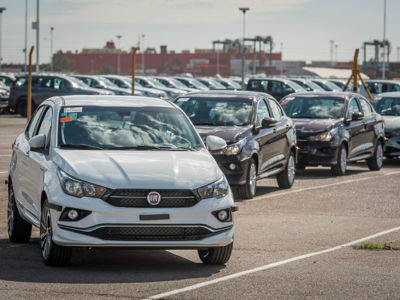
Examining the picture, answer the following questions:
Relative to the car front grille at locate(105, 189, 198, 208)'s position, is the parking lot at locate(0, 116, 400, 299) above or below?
below

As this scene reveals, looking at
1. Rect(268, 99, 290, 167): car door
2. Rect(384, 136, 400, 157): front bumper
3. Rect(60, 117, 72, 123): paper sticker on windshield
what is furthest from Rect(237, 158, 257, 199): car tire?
Rect(384, 136, 400, 157): front bumper

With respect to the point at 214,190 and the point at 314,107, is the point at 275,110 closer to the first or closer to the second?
the point at 314,107

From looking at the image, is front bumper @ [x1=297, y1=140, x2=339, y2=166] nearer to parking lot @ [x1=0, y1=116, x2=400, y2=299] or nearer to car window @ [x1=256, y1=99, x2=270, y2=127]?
car window @ [x1=256, y1=99, x2=270, y2=127]

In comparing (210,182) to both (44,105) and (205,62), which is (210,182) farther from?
(205,62)

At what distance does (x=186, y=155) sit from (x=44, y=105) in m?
2.12

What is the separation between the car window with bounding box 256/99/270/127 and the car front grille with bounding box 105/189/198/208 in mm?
8648

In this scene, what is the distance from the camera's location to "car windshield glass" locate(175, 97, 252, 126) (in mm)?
19203

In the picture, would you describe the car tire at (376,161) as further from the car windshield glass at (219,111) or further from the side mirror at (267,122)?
the side mirror at (267,122)

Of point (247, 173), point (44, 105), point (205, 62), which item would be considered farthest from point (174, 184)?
point (205, 62)

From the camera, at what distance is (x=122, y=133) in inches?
468

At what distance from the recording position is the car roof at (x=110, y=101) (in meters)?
12.3

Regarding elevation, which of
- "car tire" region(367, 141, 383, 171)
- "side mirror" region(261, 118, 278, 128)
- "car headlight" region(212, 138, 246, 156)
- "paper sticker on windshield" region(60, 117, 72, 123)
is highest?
"paper sticker on windshield" region(60, 117, 72, 123)

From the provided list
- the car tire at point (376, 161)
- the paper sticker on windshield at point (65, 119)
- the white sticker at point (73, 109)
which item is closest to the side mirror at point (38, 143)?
the paper sticker on windshield at point (65, 119)

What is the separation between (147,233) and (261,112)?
942cm
